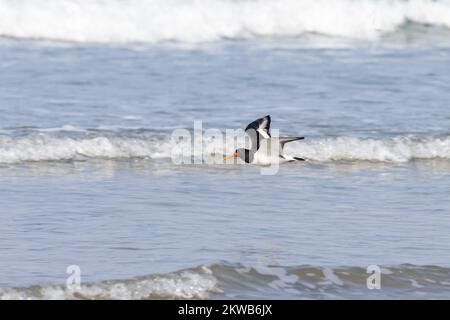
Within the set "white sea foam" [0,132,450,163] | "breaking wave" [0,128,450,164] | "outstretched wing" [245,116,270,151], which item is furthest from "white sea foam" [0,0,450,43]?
"outstretched wing" [245,116,270,151]

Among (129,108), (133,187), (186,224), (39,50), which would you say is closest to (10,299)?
(186,224)

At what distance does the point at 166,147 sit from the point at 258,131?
5.73 feet

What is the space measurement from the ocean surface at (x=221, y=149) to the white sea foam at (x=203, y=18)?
0.04 m

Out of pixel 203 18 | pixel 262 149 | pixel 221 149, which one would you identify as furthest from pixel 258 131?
pixel 203 18

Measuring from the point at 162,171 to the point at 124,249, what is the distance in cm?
317

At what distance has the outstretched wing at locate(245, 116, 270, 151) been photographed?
10359 millimetres

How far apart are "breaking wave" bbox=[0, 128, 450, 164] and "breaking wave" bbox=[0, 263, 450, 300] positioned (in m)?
4.35

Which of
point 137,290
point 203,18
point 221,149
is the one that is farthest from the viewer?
point 203,18

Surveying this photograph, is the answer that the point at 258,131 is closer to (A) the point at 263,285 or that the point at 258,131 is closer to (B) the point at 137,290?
(A) the point at 263,285

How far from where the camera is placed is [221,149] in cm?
1210

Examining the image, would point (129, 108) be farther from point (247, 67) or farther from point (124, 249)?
point (124, 249)

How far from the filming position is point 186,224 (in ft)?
27.9

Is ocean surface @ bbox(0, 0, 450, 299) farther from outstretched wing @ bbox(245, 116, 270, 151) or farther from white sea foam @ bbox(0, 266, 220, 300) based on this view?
outstretched wing @ bbox(245, 116, 270, 151)

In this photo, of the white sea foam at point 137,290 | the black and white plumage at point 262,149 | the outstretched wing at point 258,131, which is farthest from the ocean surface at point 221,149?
the outstretched wing at point 258,131
